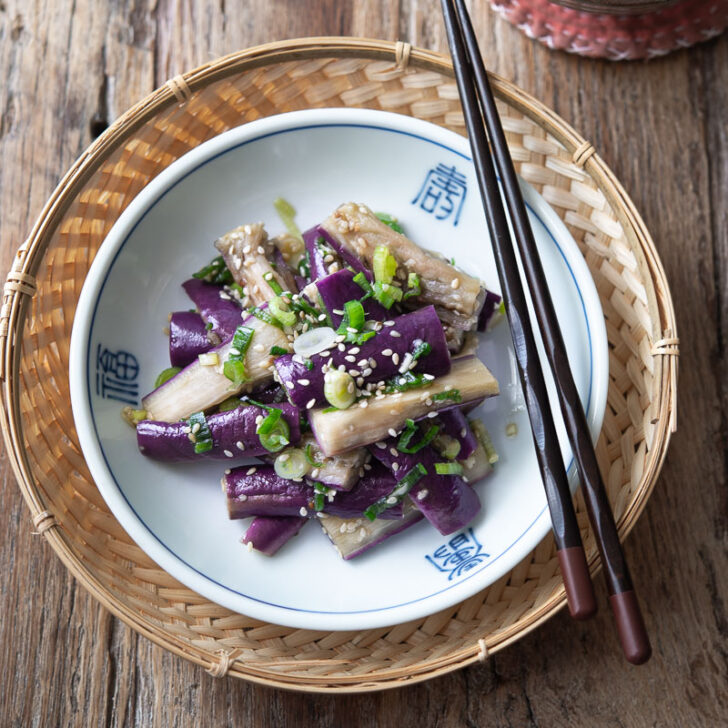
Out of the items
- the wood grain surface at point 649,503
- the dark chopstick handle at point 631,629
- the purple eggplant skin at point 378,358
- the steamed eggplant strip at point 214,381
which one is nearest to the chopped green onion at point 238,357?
the steamed eggplant strip at point 214,381

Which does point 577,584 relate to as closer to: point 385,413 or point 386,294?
point 385,413

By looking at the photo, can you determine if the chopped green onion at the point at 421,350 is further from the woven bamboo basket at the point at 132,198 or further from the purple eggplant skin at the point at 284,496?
the woven bamboo basket at the point at 132,198

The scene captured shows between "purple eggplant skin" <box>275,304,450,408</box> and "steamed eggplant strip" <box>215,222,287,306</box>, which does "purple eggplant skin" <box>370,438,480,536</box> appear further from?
"steamed eggplant strip" <box>215,222,287,306</box>

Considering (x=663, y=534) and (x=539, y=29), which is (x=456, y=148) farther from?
(x=663, y=534)

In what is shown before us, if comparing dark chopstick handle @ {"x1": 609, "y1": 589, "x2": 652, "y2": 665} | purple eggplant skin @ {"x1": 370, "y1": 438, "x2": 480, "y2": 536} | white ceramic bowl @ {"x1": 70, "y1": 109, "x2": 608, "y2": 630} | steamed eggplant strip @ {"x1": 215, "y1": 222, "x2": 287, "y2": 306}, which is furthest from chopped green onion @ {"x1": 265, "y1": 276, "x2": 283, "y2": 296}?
dark chopstick handle @ {"x1": 609, "y1": 589, "x2": 652, "y2": 665}

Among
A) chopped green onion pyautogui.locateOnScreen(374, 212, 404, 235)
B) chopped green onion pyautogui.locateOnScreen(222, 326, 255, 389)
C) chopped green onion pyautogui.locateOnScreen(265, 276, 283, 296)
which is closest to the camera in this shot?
chopped green onion pyautogui.locateOnScreen(222, 326, 255, 389)

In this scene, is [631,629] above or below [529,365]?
below

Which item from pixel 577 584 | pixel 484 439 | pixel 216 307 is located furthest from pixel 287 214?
pixel 577 584
